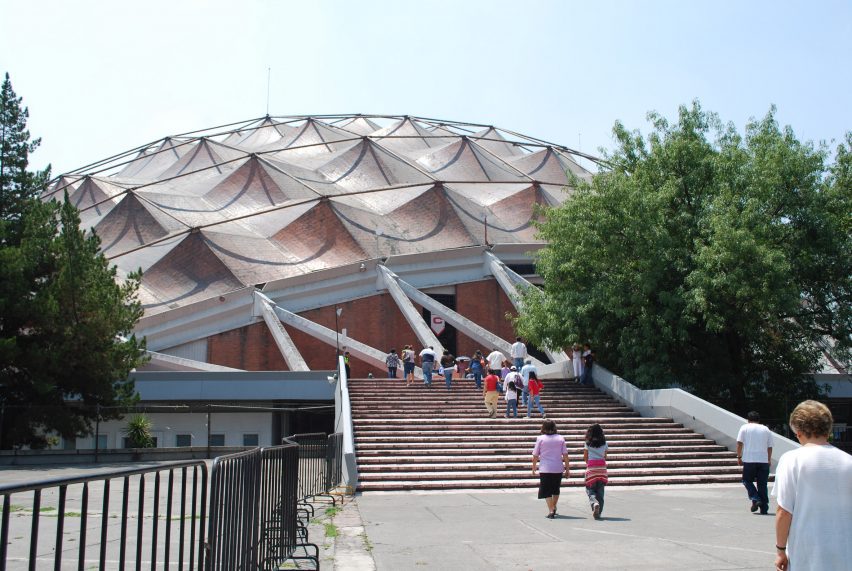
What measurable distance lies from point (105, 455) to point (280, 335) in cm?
755

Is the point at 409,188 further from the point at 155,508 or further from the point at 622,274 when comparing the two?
the point at 155,508

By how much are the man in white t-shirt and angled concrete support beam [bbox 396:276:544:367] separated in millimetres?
15225

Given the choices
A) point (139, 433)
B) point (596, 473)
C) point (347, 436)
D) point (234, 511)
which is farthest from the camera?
point (139, 433)

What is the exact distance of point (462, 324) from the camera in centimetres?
2872

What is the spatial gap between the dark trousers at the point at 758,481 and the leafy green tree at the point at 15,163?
64.0ft

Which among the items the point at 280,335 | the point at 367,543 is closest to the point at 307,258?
the point at 280,335

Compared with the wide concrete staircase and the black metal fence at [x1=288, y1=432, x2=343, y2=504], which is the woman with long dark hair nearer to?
the black metal fence at [x1=288, y1=432, x2=343, y2=504]

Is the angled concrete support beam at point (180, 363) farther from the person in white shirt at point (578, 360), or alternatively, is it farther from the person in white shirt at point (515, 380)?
the person in white shirt at point (578, 360)

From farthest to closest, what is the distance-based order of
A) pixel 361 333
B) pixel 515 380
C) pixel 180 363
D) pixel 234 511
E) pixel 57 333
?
pixel 361 333 < pixel 180 363 < pixel 57 333 < pixel 515 380 < pixel 234 511

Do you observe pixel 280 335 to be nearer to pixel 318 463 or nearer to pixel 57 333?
pixel 57 333

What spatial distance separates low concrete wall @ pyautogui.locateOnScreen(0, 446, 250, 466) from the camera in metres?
19.5

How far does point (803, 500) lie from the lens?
4.38 meters

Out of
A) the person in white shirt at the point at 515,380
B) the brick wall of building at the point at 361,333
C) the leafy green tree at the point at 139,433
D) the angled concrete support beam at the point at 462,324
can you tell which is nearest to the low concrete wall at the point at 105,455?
the leafy green tree at the point at 139,433

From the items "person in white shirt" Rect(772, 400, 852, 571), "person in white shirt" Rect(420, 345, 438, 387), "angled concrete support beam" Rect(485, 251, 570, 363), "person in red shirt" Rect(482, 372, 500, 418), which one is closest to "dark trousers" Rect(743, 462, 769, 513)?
"person in white shirt" Rect(772, 400, 852, 571)
